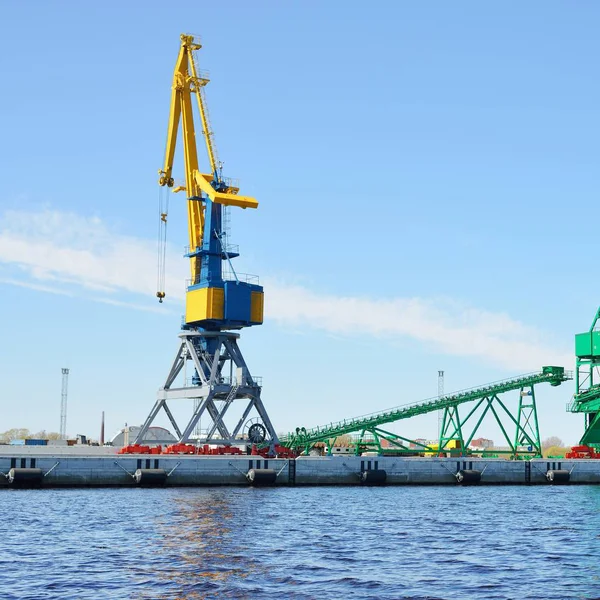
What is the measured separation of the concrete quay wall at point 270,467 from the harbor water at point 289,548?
8.04 m

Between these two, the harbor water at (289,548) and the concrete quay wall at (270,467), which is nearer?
the harbor water at (289,548)

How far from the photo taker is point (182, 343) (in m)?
95.6

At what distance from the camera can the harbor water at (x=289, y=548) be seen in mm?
29688

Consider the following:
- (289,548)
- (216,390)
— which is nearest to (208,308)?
(216,390)

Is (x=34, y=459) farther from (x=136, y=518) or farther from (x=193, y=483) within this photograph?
(x=136, y=518)

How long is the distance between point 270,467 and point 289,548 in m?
43.2

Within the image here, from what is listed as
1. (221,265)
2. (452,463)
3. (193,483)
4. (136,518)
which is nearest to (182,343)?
(221,265)

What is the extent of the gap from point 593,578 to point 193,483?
48.9 meters

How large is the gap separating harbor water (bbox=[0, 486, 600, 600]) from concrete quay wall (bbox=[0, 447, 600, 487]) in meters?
8.04

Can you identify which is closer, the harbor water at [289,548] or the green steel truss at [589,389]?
the harbor water at [289,548]

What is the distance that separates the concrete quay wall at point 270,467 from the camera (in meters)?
72.8

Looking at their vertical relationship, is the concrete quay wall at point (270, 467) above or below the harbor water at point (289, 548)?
above

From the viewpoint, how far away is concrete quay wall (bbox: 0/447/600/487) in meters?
72.8

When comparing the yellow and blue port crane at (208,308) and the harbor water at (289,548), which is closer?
the harbor water at (289,548)
